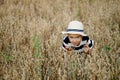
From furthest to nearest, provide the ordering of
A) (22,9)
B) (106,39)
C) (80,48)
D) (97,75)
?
(22,9)
(106,39)
(80,48)
(97,75)

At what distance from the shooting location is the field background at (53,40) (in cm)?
232

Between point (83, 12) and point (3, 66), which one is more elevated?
point (83, 12)

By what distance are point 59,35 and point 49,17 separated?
123cm

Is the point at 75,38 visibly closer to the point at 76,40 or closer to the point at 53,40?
the point at 76,40

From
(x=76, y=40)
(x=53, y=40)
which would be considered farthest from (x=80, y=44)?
(x=53, y=40)

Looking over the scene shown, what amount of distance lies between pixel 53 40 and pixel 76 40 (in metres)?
0.50

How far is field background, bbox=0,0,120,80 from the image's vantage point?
2.32m

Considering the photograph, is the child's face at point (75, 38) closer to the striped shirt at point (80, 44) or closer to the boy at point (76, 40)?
the boy at point (76, 40)

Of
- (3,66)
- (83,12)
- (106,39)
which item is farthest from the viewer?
(83,12)

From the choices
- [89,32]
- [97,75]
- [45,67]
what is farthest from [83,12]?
[97,75]

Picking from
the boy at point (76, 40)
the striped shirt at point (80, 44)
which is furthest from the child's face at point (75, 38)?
the striped shirt at point (80, 44)

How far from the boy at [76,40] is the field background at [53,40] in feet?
0.33

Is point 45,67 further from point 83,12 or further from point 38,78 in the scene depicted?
point 83,12

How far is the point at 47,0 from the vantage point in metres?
5.92
